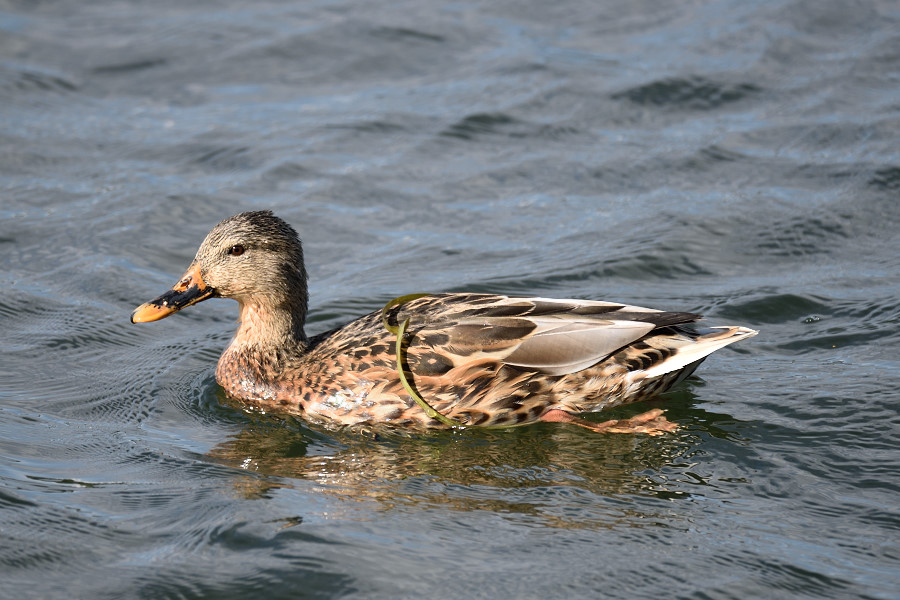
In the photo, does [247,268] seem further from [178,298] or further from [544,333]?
[544,333]

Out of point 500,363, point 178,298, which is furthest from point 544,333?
point 178,298

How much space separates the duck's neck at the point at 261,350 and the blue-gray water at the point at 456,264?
211 mm

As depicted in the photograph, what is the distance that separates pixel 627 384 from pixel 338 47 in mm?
8924

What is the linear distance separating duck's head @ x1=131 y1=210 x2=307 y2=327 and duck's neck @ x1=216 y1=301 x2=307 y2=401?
2.0 inches

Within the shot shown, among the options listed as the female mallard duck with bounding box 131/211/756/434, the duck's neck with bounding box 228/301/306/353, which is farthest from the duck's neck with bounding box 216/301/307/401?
the female mallard duck with bounding box 131/211/756/434

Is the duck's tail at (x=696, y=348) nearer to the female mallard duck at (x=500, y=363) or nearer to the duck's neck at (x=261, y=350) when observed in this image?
the female mallard duck at (x=500, y=363)

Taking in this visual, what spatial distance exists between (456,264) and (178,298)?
3.05m

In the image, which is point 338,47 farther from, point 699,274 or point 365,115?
point 699,274

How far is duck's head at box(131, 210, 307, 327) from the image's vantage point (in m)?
8.20

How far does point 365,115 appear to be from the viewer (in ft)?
44.5

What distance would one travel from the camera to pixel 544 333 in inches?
297

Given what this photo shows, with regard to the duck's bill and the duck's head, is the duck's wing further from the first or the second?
the duck's bill

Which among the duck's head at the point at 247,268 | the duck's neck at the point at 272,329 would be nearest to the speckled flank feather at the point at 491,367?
the duck's neck at the point at 272,329

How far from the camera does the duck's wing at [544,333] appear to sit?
748 centimetres
